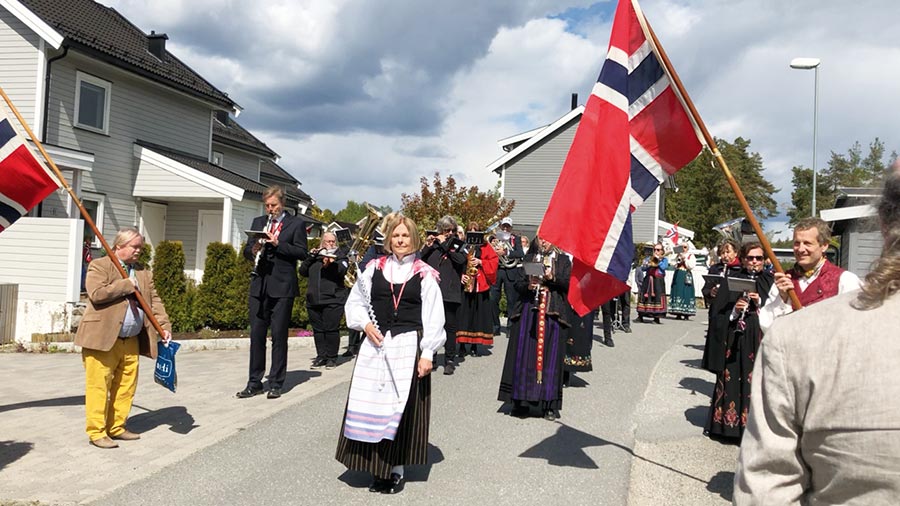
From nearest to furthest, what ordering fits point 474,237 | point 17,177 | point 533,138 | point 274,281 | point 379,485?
point 379,485 → point 17,177 → point 274,281 → point 474,237 → point 533,138

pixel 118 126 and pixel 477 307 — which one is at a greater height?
pixel 118 126

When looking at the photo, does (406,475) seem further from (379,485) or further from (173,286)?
(173,286)

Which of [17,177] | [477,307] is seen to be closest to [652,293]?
[477,307]

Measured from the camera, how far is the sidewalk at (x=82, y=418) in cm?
494

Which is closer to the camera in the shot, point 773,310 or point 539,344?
point 773,310

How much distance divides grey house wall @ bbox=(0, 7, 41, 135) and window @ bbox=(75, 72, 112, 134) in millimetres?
1076

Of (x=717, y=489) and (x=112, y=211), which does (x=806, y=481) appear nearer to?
(x=717, y=489)

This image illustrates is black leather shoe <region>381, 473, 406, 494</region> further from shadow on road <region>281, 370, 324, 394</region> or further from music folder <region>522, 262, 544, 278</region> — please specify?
shadow on road <region>281, 370, 324, 394</region>

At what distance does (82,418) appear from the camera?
6734 mm

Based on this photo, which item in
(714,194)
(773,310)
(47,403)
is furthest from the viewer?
(714,194)

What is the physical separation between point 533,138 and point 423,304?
28.3 metres

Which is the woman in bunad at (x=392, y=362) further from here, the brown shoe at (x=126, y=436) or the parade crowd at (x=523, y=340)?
the brown shoe at (x=126, y=436)

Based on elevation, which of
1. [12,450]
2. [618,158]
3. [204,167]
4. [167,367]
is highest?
[204,167]

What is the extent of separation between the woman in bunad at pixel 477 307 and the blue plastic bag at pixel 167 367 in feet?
17.5
